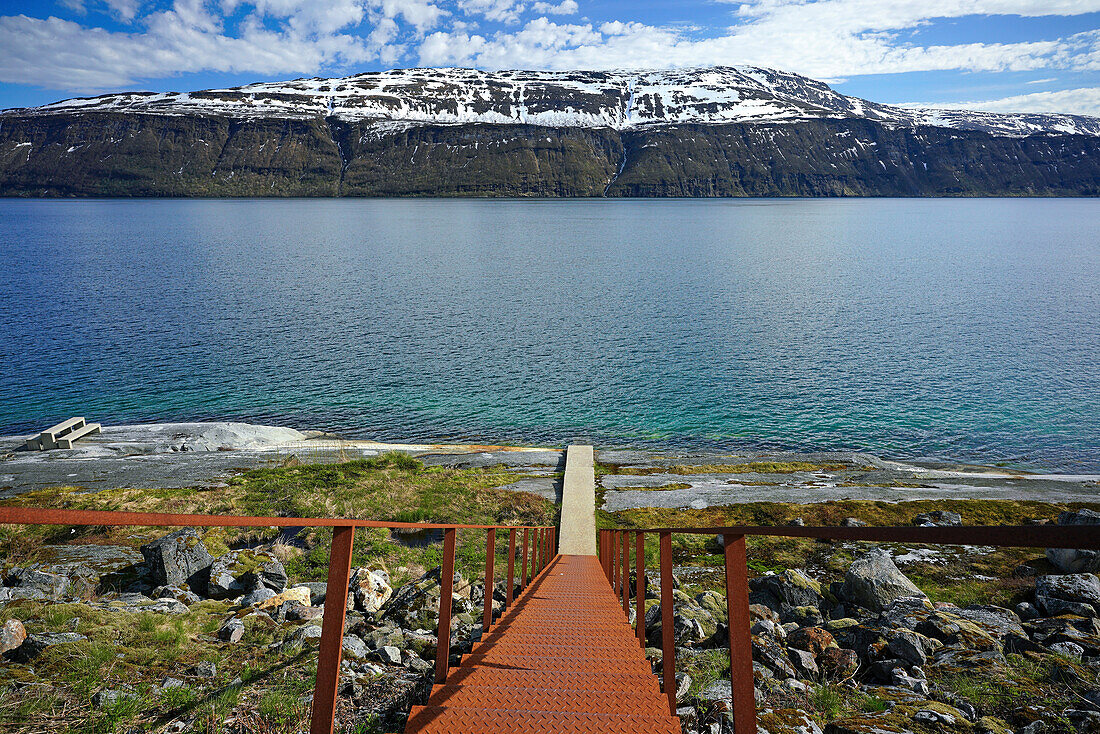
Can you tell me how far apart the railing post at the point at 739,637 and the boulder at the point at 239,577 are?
389 inches

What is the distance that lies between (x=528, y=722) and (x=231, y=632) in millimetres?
5808

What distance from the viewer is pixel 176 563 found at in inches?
470

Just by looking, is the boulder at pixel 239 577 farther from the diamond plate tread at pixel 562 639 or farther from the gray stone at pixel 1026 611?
the gray stone at pixel 1026 611

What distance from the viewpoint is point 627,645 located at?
591 centimetres

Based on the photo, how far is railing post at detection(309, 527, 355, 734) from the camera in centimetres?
310

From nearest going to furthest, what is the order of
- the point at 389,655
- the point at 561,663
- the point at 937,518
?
the point at 561,663
the point at 389,655
the point at 937,518

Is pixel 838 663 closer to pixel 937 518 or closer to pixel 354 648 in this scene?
pixel 354 648

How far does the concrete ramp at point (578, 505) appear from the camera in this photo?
2077 cm

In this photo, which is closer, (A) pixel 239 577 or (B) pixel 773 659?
(B) pixel 773 659

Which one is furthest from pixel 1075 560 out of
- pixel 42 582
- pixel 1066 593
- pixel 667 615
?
pixel 42 582

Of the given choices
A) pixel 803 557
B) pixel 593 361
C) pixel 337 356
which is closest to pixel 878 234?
pixel 593 361

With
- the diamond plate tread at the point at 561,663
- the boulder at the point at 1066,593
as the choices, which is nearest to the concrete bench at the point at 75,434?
the diamond plate tread at the point at 561,663

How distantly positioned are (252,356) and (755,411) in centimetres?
3403

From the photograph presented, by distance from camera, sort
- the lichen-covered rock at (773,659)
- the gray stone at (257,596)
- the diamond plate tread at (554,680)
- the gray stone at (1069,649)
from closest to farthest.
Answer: the diamond plate tread at (554,680)
the lichen-covered rock at (773,659)
the gray stone at (1069,649)
the gray stone at (257,596)
